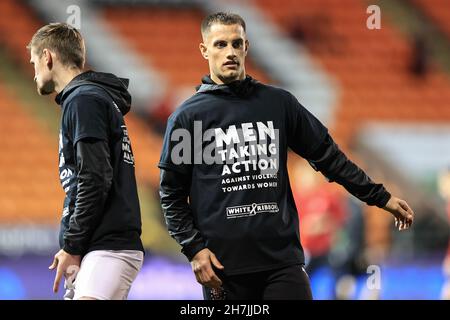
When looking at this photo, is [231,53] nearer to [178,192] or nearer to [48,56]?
[178,192]

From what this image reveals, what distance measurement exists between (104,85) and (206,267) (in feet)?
2.84

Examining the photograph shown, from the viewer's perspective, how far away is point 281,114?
354 centimetres

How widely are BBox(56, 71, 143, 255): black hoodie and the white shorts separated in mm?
32

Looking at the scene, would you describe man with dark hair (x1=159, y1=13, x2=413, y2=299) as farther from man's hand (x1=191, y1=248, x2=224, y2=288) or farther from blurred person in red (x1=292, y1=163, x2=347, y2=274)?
blurred person in red (x1=292, y1=163, x2=347, y2=274)

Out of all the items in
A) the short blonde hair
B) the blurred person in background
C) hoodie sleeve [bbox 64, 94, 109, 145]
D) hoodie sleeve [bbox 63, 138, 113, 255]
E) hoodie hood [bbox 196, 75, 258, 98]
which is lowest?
the blurred person in background

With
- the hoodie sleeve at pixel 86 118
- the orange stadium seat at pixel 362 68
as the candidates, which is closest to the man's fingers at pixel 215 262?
the hoodie sleeve at pixel 86 118

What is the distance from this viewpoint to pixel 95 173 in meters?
3.26

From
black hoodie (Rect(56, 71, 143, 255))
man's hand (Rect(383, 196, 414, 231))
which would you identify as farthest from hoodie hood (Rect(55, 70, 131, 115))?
man's hand (Rect(383, 196, 414, 231))

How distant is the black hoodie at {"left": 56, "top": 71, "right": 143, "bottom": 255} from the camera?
10.7ft

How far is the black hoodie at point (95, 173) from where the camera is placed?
3266mm

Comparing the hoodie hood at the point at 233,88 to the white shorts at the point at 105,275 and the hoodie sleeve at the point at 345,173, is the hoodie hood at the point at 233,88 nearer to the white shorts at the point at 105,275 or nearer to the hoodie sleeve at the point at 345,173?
the hoodie sleeve at the point at 345,173

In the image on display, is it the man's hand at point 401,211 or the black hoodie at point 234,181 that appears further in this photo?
the man's hand at point 401,211

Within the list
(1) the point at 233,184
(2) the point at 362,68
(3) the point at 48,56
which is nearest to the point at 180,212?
(1) the point at 233,184

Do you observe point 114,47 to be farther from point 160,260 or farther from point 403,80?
point 403,80
